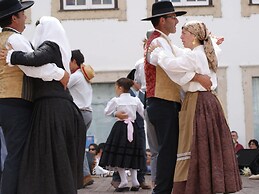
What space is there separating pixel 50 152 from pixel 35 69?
0.65 metres

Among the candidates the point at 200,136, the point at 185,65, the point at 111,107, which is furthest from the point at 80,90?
the point at 200,136

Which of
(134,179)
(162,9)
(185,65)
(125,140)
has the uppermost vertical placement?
(162,9)

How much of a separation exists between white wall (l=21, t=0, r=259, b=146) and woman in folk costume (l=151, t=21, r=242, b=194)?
10168 mm

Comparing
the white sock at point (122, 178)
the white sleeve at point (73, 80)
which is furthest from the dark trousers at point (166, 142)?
the white sock at point (122, 178)

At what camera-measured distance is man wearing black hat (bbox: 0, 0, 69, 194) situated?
5465 millimetres

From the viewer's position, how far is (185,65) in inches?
243

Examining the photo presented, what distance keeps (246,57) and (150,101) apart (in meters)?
10.6

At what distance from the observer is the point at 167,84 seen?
6324mm

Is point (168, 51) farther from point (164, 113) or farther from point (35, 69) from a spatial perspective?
point (35, 69)

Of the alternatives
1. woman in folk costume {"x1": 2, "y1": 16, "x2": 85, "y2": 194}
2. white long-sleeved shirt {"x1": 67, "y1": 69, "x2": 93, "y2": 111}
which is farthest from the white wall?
woman in folk costume {"x1": 2, "y1": 16, "x2": 85, "y2": 194}

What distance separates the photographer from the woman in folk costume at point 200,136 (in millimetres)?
5988

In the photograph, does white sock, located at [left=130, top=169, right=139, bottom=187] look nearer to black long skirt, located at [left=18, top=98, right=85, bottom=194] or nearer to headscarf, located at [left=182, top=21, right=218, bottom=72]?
headscarf, located at [left=182, top=21, right=218, bottom=72]

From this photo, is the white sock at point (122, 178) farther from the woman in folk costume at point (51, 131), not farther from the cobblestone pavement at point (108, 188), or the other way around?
the woman in folk costume at point (51, 131)

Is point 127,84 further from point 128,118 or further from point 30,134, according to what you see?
point 30,134
